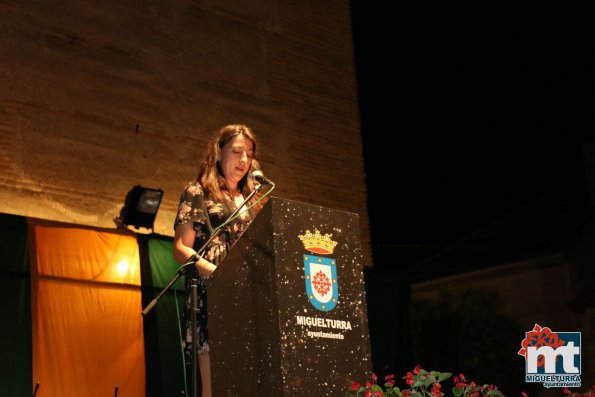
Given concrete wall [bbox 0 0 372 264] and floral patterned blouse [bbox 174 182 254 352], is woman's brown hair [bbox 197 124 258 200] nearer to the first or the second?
floral patterned blouse [bbox 174 182 254 352]

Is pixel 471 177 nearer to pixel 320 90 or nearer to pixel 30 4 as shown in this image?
pixel 320 90

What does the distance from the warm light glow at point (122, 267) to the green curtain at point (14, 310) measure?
72 centimetres

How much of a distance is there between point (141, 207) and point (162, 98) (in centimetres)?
109

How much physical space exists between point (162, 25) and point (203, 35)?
40 centimetres

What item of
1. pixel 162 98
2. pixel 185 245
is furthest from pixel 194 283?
pixel 162 98

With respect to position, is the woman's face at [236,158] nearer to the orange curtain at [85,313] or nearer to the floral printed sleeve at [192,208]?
the floral printed sleeve at [192,208]

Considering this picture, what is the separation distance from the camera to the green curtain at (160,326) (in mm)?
6332

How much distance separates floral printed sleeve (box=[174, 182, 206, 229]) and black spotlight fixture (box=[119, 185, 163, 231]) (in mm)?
2593

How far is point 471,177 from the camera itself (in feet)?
62.1

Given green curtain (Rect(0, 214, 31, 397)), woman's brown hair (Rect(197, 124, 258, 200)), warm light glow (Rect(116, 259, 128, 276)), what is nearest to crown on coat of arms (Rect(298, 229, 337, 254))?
woman's brown hair (Rect(197, 124, 258, 200))

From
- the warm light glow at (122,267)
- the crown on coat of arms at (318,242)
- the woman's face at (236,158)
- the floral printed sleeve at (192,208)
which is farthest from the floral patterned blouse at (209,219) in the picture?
the warm light glow at (122,267)

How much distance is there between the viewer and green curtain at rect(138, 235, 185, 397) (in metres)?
6.33

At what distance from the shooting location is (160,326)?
6.45 meters

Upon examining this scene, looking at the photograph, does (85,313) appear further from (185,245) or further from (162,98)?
(185,245)
